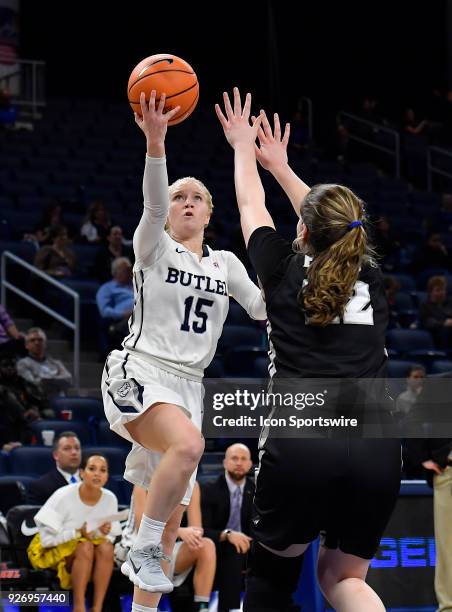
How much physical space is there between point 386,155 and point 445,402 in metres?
11.3

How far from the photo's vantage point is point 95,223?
13.8 m

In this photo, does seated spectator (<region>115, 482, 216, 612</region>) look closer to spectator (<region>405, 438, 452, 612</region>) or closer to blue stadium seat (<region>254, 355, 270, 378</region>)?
spectator (<region>405, 438, 452, 612</region>)

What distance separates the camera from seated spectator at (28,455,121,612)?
25.8 ft

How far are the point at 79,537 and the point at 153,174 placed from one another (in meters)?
4.08

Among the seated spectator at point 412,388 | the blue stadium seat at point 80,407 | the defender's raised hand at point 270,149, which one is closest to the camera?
the defender's raised hand at point 270,149

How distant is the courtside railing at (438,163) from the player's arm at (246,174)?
49.5 ft

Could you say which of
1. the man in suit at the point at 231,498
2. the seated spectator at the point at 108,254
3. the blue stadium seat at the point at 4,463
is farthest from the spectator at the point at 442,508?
the seated spectator at the point at 108,254

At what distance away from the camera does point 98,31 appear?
21.5 metres

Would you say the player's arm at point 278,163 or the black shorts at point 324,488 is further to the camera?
the player's arm at point 278,163

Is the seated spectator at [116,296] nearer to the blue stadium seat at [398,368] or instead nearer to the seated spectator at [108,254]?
the seated spectator at [108,254]

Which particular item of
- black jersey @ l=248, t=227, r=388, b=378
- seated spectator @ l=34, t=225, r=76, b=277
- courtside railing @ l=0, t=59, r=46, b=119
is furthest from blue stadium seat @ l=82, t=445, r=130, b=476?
courtside railing @ l=0, t=59, r=46, b=119

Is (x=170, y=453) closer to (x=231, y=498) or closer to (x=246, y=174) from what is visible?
(x=246, y=174)

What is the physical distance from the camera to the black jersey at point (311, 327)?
12.4ft

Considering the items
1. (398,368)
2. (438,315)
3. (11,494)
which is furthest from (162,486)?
(438,315)
